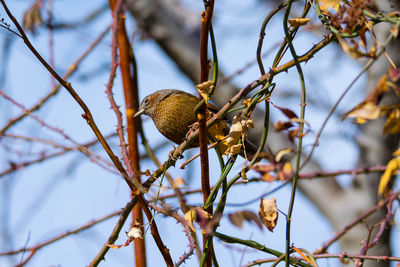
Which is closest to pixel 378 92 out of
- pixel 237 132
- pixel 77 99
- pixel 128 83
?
pixel 237 132

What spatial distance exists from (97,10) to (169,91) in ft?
14.5

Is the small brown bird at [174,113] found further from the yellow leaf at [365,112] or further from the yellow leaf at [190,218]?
the yellow leaf at [365,112]

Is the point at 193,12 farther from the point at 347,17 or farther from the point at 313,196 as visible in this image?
the point at 347,17

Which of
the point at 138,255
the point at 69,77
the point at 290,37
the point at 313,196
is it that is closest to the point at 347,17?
the point at 290,37

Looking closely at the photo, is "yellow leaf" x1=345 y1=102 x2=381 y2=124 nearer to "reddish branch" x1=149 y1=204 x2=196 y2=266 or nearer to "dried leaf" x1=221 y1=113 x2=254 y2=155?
"dried leaf" x1=221 y1=113 x2=254 y2=155

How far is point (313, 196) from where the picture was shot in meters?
6.92

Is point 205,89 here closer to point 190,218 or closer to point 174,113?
point 190,218

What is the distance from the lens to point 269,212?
1.47 m

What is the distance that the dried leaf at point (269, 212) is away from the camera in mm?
1467

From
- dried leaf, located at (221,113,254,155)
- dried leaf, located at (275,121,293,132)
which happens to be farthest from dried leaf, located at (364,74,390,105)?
dried leaf, located at (221,113,254,155)

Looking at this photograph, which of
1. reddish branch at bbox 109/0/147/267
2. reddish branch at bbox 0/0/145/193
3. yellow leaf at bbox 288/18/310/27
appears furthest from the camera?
reddish branch at bbox 109/0/147/267

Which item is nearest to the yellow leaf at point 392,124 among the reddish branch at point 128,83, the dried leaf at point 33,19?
the reddish branch at point 128,83

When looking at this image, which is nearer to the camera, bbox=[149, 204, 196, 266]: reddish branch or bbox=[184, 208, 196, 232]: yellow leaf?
bbox=[184, 208, 196, 232]: yellow leaf

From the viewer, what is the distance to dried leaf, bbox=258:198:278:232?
57.7 inches
